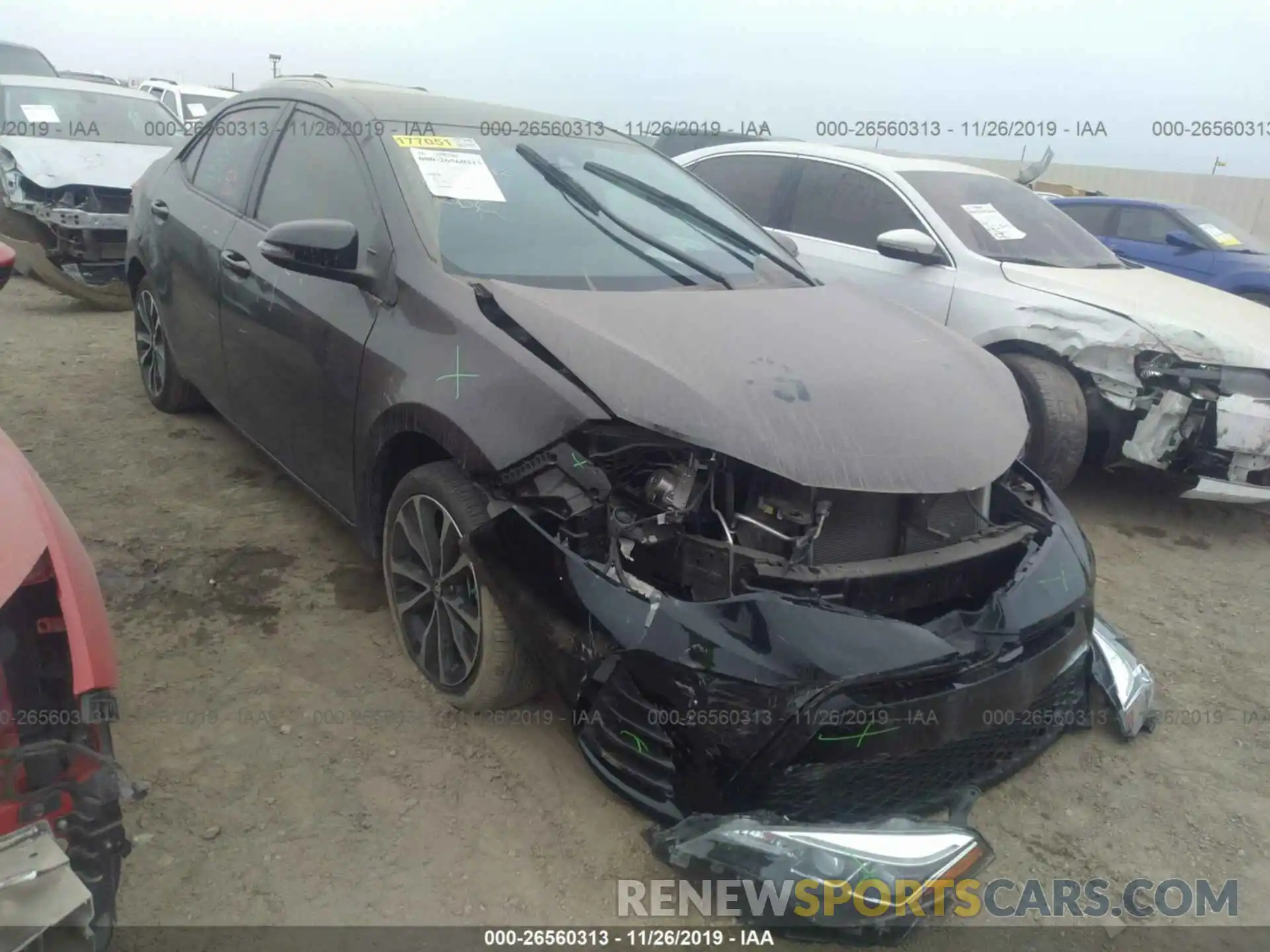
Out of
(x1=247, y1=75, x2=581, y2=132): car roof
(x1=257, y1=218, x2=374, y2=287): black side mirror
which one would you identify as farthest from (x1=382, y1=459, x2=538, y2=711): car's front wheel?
(x1=247, y1=75, x2=581, y2=132): car roof

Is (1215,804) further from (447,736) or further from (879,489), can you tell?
(447,736)

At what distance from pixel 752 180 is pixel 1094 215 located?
6.05 meters

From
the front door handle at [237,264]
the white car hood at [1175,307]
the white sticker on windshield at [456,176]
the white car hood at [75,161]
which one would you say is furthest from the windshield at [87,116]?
the white car hood at [1175,307]

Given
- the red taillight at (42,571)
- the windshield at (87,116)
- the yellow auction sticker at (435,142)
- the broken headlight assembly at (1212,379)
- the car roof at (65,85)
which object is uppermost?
the yellow auction sticker at (435,142)

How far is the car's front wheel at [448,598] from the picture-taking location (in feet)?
8.22

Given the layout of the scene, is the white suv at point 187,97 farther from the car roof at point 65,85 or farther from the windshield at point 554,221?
the windshield at point 554,221

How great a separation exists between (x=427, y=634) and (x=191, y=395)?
2.70 meters

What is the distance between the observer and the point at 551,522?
2.28 meters

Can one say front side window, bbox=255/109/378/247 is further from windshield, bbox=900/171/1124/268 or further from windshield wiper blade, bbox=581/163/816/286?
windshield, bbox=900/171/1124/268

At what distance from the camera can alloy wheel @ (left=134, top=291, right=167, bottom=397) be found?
15.3ft

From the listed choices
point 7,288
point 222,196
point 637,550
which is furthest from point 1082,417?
point 7,288

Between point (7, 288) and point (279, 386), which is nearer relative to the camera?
point (279, 386)

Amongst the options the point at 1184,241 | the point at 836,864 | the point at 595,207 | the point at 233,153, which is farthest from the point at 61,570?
the point at 1184,241

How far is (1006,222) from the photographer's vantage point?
5309 millimetres
